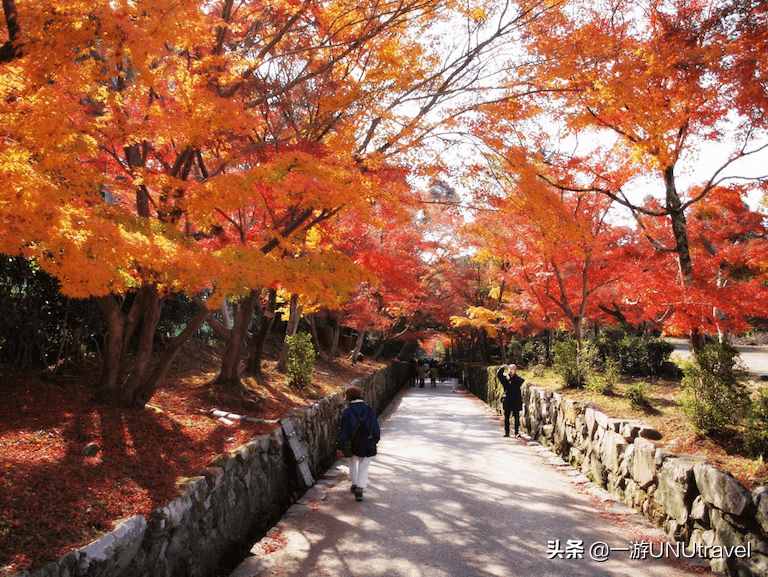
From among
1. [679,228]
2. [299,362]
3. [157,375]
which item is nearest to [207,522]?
[157,375]

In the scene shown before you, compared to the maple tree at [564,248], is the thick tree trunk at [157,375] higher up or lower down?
lower down

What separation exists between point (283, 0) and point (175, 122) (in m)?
2.72

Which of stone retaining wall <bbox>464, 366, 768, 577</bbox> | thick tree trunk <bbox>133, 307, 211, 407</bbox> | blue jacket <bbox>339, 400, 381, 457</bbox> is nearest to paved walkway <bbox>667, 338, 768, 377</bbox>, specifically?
stone retaining wall <bbox>464, 366, 768, 577</bbox>

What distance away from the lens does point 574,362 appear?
42.8ft

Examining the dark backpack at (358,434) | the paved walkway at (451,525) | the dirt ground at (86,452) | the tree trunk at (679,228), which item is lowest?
the paved walkway at (451,525)

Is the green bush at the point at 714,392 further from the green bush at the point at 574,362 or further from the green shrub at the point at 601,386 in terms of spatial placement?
the green bush at the point at 574,362

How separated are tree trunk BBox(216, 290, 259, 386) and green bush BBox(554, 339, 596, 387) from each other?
780cm

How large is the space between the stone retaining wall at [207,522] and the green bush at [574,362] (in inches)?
274

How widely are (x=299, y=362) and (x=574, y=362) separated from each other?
6.82 meters

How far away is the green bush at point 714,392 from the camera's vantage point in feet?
20.2

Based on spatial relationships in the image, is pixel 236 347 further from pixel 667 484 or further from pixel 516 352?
pixel 516 352

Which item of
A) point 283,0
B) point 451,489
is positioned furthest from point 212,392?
point 283,0

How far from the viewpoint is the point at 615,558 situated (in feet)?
16.8

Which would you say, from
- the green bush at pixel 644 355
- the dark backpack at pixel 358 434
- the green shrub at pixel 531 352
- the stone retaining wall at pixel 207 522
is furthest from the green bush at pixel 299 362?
the green shrub at pixel 531 352
